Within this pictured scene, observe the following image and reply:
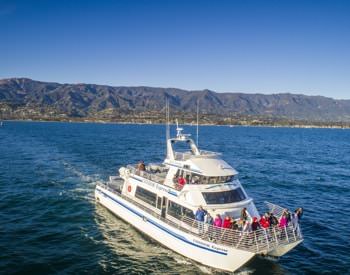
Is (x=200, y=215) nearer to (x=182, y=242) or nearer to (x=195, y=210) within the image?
(x=195, y=210)

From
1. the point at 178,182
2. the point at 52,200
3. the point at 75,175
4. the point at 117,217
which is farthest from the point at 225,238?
the point at 75,175

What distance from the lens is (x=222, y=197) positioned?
21.1 m

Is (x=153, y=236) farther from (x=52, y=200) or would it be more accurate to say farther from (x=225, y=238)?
(x=52, y=200)

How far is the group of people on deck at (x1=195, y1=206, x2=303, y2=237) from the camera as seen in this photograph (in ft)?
61.7

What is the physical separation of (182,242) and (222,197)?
12.6 feet

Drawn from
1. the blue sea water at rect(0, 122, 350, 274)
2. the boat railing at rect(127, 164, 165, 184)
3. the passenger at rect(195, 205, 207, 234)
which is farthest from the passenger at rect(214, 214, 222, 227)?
the boat railing at rect(127, 164, 165, 184)

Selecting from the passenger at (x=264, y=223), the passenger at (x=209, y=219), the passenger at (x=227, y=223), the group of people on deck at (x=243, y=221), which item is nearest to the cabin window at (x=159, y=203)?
the group of people on deck at (x=243, y=221)

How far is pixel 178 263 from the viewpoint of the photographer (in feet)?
64.2

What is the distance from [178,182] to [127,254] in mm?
5760

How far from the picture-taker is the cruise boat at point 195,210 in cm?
1811

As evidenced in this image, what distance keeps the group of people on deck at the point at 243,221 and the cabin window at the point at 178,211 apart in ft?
3.67

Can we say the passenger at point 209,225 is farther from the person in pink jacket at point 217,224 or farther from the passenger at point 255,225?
the passenger at point 255,225

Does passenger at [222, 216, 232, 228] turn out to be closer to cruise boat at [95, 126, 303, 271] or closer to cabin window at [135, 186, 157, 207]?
cruise boat at [95, 126, 303, 271]

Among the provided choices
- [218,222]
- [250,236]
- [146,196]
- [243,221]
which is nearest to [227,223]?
[218,222]
